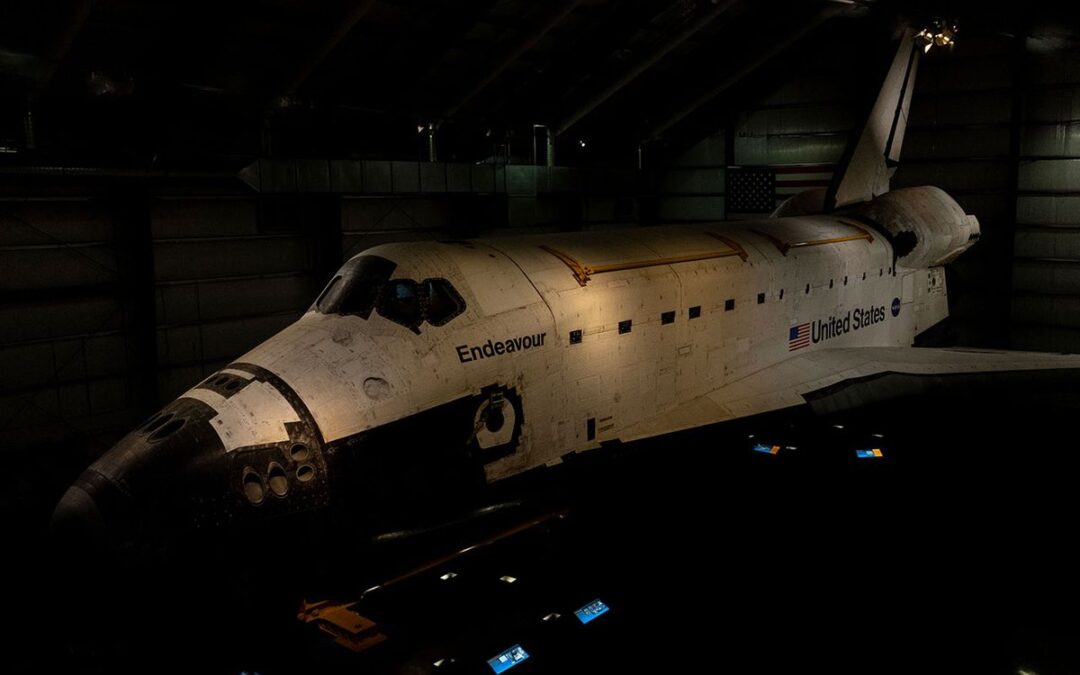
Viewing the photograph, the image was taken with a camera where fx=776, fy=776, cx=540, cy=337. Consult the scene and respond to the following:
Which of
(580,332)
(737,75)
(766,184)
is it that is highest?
(737,75)

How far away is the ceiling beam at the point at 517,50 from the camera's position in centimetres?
981

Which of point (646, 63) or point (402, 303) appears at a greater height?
point (646, 63)

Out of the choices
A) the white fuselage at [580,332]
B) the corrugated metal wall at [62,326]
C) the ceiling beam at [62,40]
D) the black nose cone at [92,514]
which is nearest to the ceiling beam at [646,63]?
the white fuselage at [580,332]

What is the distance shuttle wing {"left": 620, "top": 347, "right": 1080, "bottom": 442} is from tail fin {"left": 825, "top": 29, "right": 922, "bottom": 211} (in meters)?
2.71

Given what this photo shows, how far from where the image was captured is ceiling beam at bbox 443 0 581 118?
9812 mm

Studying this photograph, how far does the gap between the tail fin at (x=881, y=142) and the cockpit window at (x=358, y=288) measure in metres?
7.33

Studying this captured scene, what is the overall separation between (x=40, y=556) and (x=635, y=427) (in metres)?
5.47

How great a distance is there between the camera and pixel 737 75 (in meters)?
13.3

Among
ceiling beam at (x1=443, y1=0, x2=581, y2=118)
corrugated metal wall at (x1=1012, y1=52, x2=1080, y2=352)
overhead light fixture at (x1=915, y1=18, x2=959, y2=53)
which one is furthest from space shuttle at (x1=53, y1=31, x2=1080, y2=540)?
corrugated metal wall at (x1=1012, y1=52, x2=1080, y2=352)

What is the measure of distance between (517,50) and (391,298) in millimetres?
6596

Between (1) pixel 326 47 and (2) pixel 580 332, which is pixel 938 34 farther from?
(2) pixel 580 332

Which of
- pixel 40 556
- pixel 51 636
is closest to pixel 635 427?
pixel 51 636

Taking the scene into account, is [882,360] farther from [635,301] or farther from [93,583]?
[93,583]

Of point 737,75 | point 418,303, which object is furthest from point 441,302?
point 737,75
